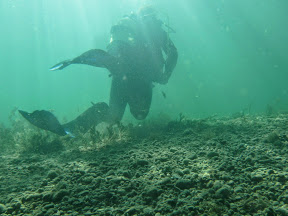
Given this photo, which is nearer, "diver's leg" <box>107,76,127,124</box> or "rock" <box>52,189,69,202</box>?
"rock" <box>52,189,69,202</box>

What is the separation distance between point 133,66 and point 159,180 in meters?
4.73

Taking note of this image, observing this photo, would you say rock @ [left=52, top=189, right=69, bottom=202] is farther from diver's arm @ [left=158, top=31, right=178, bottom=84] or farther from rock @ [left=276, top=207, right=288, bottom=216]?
diver's arm @ [left=158, top=31, right=178, bottom=84]

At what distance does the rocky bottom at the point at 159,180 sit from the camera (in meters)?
1.92

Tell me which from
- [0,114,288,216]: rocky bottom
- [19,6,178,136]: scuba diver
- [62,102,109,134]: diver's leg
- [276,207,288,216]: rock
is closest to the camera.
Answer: [276,207,288,216]: rock

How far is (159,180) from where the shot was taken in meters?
2.48

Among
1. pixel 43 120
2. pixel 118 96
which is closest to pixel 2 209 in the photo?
pixel 43 120

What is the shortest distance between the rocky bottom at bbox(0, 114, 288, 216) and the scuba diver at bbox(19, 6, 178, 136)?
1965mm

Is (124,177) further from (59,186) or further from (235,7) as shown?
(235,7)

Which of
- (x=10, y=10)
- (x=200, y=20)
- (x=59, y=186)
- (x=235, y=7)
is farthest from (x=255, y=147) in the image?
(x=200, y=20)

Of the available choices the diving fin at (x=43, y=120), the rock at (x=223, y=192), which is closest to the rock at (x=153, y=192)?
the rock at (x=223, y=192)

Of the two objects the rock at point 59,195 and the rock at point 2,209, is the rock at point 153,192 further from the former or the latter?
the rock at point 2,209

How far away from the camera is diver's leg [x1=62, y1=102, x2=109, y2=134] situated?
5.47m

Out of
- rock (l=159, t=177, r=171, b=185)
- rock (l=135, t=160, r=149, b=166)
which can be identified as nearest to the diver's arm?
rock (l=135, t=160, r=149, b=166)

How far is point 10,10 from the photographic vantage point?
39.2m
